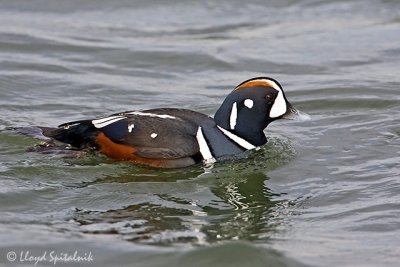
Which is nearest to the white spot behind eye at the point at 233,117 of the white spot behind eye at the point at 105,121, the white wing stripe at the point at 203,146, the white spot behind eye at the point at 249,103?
the white spot behind eye at the point at 249,103

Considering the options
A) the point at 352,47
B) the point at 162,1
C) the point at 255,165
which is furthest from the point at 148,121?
the point at 162,1

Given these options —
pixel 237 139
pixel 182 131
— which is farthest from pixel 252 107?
pixel 182 131

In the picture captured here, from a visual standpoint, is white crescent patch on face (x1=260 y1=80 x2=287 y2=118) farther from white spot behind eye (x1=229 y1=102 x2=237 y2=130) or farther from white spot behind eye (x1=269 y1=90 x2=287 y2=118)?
white spot behind eye (x1=229 y1=102 x2=237 y2=130)

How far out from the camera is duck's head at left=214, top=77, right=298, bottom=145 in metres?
11.8

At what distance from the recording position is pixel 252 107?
11.8 m

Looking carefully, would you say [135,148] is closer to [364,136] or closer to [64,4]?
[364,136]

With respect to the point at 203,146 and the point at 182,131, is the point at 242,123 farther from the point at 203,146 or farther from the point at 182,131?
the point at 182,131

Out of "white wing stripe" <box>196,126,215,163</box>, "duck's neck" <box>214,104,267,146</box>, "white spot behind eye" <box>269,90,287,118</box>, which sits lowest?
"white wing stripe" <box>196,126,215,163</box>

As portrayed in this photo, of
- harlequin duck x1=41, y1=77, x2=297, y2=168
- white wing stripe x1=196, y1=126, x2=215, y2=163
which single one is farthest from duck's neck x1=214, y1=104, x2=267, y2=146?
white wing stripe x1=196, y1=126, x2=215, y2=163

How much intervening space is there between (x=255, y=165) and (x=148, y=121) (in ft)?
4.56

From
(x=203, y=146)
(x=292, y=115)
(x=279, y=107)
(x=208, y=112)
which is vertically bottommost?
(x=203, y=146)

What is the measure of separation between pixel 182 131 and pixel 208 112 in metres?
2.96

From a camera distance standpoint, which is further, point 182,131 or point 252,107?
point 252,107

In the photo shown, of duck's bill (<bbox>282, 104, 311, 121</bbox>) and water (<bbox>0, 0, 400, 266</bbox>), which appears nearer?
water (<bbox>0, 0, 400, 266</bbox>)
